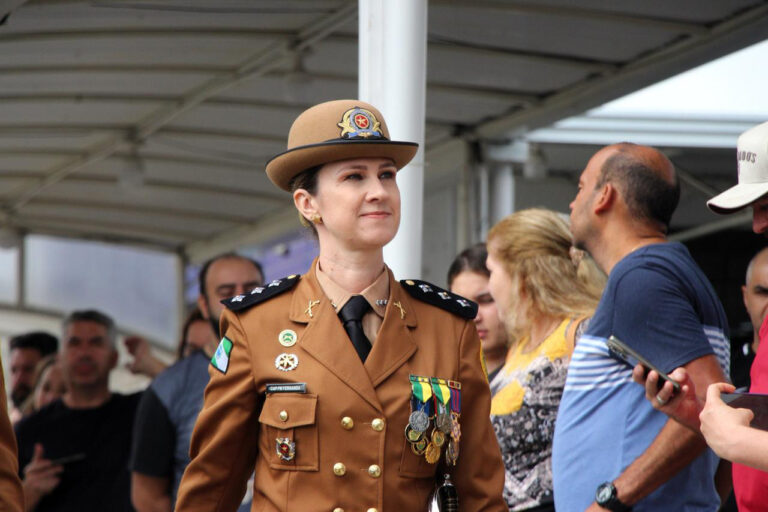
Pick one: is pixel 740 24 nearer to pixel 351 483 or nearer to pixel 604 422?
pixel 604 422

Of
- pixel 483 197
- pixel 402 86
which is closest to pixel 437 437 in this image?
pixel 402 86

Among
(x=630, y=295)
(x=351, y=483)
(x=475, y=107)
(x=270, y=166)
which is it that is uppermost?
(x=475, y=107)

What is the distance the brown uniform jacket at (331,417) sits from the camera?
105 inches

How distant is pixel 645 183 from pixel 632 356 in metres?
0.63

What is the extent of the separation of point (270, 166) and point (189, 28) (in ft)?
15.0

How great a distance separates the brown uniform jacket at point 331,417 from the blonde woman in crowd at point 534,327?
106cm

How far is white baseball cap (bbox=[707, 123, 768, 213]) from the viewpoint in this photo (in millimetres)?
3022

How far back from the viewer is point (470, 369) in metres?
2.84

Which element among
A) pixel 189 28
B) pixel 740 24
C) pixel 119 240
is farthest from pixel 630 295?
pixel 119 240

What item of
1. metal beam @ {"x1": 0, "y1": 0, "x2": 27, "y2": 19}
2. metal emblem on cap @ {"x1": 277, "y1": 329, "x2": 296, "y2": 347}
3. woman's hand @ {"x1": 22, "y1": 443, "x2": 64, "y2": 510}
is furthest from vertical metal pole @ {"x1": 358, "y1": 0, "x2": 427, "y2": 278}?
woman's hand @ {"x1": 22, "y1": 443, "x2": 64, "y2": 510}

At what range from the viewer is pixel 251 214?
12.9 m

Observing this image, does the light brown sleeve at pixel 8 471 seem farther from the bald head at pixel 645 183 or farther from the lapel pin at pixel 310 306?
the bald head at pixel 645 183

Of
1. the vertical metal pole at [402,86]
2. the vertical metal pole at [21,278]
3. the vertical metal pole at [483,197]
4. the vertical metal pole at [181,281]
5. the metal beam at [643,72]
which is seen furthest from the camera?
the vertical metal pole at [21,278]

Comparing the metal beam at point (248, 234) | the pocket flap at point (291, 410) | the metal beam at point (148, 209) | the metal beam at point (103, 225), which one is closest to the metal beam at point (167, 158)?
the metal beam at point (248, 234)
